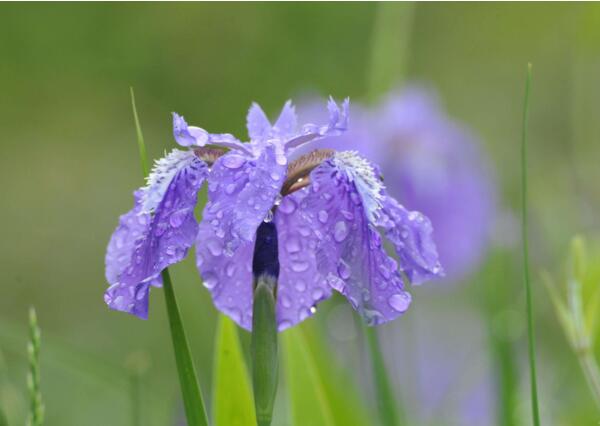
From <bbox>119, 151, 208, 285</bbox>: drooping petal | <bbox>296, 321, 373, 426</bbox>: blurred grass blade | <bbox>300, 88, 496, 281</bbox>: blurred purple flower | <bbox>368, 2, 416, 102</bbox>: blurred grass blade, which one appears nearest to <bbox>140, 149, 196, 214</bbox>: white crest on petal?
<bbox>119, 151, 208, 285</bbox>: drooping petal

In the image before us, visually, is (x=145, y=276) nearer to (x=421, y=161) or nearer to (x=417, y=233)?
(x=417, y=233)

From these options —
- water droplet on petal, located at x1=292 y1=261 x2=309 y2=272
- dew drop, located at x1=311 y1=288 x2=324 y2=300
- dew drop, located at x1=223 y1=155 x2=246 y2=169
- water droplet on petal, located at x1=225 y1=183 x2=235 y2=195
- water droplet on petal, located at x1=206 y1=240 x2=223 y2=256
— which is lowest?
dew drop, located at x1=311 y1=288 x2=324 y2=300

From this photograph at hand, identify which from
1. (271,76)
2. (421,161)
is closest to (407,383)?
(421,161)

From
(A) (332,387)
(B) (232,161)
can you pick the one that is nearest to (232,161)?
(B) (232,161)

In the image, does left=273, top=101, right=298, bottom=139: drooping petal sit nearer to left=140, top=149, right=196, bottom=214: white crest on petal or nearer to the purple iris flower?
the purple iris flower

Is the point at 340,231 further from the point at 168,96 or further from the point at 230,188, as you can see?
the point at 168,96
